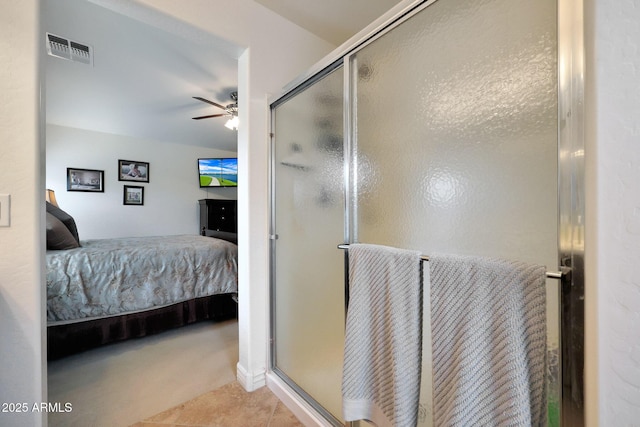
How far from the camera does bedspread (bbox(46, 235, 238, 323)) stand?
6.43 ft

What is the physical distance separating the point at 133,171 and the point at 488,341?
5315 millimetres

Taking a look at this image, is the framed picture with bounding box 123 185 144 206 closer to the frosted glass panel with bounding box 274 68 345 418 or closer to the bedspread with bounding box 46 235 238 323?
the bedspread with bounding box 46 235 238 323

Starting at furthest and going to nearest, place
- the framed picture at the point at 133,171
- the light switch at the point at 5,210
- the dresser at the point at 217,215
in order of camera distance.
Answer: the dresser at the point at 217,215 → the framed picture at the point at 133,171 → the light switch at the point at 5,210

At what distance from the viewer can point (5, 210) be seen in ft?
3.02

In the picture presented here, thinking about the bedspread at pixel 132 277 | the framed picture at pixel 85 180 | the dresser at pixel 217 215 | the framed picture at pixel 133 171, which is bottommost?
the bedspread at pixel 132 277

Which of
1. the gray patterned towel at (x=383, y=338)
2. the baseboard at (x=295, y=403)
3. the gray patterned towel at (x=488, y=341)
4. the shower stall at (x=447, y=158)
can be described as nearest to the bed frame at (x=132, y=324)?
the baseboard at (x=295, y=403)

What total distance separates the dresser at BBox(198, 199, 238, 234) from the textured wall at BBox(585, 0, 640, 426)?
505cm

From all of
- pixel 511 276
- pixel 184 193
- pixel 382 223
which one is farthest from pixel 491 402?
pixel 184 193

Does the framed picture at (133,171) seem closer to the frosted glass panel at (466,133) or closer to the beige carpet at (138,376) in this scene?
the beige carpet at (138,376)

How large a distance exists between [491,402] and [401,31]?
1209 mm

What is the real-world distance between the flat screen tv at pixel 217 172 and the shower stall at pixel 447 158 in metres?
4.11

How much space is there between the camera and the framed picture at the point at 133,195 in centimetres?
434

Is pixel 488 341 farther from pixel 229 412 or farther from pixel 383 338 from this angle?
pixel 229 412

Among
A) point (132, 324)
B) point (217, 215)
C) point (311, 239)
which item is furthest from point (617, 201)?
point (217, 215)
